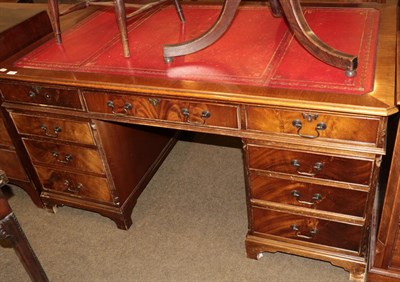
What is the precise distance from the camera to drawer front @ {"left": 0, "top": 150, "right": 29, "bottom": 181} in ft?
7.50

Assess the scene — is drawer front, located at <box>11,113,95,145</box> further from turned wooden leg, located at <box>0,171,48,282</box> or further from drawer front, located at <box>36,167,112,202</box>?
turned wooden leg, located at <box>0,171,48,282</box>

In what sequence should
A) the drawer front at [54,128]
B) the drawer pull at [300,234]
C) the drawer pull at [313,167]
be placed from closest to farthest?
the drawer pull at [313,167] → the drawer pull at [300,234] → the drawer front at [54,128]

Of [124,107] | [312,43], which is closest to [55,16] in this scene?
[124,107]

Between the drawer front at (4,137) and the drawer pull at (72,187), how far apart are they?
0.34m

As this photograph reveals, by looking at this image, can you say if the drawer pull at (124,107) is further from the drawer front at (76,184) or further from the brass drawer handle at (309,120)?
the brass drawer handle at (309,120)

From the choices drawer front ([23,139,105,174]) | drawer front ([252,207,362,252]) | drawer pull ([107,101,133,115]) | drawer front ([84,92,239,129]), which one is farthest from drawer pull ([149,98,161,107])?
drawer front ([252,207,362,252])

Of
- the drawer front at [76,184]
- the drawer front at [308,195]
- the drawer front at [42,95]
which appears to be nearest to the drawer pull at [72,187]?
the drawer front at [76,184]

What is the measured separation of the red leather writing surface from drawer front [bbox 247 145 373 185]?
264 mm

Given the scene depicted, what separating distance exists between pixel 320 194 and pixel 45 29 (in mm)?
1558

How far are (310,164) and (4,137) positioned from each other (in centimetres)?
154

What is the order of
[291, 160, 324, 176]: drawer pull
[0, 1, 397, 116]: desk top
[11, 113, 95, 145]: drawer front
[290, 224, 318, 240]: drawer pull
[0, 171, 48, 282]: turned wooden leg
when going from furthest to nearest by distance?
[11, 113, 95, 145]: drawer front < [290, 224, 318, 240]: drawer pull < [291, 160, 324, 176]: drawer pull < [0, 171, 48, 282]: turned wooden leg < [0, 1, 397, 116]: desk top

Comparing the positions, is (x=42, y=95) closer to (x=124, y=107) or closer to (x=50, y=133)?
(x=50, y=133)

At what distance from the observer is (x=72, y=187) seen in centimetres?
227

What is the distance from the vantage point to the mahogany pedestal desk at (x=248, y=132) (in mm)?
1479
